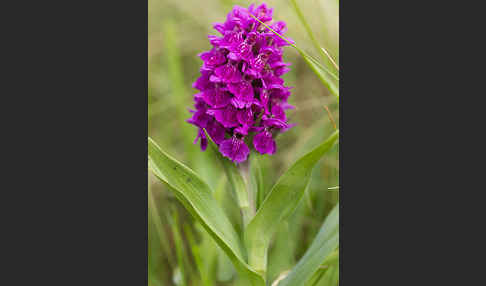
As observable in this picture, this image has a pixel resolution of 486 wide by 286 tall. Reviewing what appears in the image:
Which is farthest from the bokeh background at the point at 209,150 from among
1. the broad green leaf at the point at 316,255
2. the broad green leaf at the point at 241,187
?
the broad green leaf at the point at 241,187

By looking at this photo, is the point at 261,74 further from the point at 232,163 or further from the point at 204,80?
the point at 232,163

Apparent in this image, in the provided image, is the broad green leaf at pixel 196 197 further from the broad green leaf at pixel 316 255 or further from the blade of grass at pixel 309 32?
the blade of grass at pixel 309 32

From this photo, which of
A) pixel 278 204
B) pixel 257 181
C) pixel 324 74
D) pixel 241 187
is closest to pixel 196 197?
pixel 241 187

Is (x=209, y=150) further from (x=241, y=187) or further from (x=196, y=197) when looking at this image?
(x=196, y=197)

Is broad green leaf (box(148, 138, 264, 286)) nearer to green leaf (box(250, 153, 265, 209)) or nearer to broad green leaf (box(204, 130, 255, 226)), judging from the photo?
broad green leaf (box(204, 130, 255, 226))

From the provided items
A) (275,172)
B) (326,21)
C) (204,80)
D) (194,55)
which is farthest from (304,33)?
(194,55)

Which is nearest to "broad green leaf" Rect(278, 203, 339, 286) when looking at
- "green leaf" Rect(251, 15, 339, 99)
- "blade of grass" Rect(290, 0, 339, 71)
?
"green leaf" Rect(251, 15, 339, 99)
